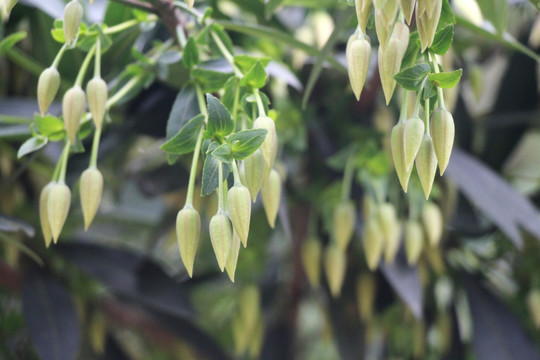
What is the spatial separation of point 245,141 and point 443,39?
0.13 metres

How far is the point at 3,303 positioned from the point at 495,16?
72 cm

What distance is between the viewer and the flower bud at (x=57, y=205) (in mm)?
405

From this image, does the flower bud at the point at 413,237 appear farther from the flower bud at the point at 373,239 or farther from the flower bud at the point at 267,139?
the flower bud at the point at 267,139

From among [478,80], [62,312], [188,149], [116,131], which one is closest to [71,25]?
[188,149]

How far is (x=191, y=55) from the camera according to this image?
17.6 inches

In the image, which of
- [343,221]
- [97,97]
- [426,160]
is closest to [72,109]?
[97,97]

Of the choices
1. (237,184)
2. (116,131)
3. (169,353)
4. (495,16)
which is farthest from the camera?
(169,353)

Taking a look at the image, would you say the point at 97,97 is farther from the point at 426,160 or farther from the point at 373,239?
the point at 373,239

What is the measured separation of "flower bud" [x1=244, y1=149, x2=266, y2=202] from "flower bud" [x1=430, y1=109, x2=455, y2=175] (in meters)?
0.10

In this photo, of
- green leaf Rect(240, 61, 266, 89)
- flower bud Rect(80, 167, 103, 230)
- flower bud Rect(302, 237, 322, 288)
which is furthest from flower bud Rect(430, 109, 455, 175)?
flower bud Rect(302, 237, 322, 288)

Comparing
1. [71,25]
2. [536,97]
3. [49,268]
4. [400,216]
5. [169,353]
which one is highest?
[71,25]

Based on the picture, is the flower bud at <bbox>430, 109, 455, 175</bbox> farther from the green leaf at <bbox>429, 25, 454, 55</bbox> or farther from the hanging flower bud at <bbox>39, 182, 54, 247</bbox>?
the hanging flower bud at <bbox>39, 182, 54, 247</bbox>

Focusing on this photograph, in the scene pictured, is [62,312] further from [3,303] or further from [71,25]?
[71,25]

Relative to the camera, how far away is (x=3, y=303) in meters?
0.85
